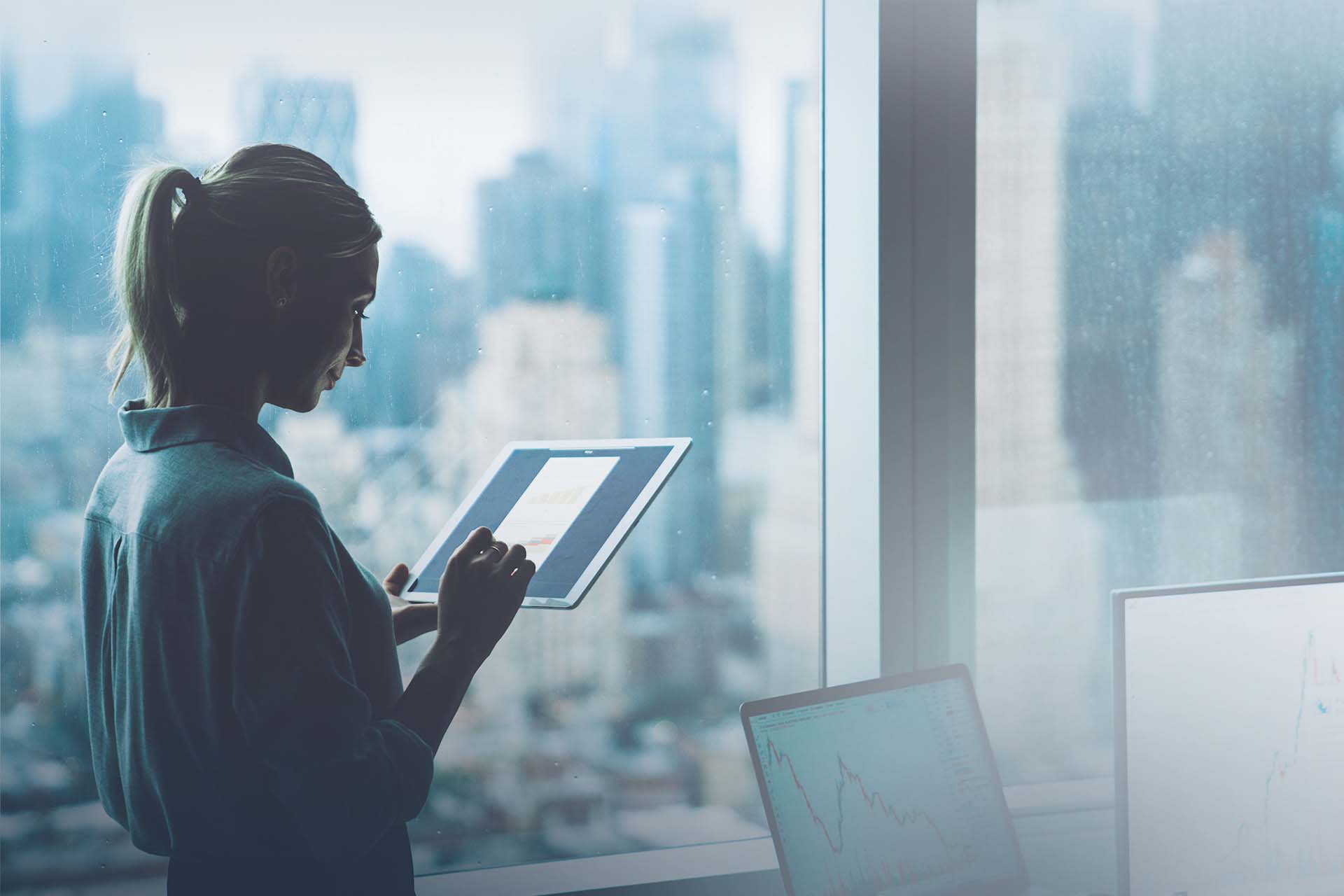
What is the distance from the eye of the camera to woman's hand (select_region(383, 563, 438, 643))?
112cm

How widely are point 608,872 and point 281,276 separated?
94 cm

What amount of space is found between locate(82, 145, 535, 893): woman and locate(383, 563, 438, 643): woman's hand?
0.58 feet

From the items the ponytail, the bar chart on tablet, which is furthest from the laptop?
the ponytail

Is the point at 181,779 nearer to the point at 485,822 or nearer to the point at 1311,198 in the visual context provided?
the point at 485,822

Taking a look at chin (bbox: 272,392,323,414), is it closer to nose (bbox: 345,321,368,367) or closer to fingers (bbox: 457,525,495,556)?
nose (bbox: 345,321,368,367)

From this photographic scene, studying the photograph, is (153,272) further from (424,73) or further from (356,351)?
(424,73)

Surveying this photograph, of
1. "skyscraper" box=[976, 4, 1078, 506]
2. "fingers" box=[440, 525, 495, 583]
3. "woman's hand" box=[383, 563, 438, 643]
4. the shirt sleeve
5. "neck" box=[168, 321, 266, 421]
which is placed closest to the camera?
the shirt sleeve

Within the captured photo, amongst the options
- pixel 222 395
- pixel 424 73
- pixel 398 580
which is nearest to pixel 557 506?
pixel 398 580

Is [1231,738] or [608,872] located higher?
[1231,738]

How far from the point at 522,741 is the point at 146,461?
73cm

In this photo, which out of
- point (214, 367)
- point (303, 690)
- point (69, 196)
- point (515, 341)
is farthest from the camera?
→ point (515, 341)

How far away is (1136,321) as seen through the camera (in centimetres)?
160

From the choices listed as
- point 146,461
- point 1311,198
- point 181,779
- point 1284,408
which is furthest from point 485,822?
point 1311,198

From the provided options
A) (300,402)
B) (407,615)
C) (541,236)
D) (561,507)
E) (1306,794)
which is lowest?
(1306,794)
